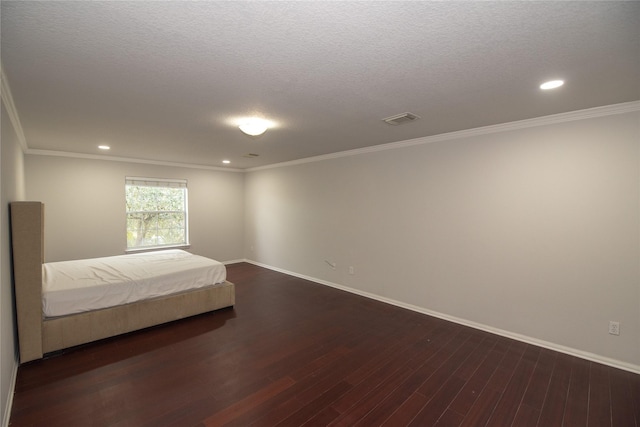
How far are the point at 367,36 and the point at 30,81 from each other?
2.44m

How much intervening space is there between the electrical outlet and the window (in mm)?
6786

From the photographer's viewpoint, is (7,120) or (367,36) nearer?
(367,36)

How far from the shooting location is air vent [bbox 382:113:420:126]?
2.83 metres

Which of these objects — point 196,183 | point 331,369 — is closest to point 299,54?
point 331,369

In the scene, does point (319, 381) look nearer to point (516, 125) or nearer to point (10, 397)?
point (10, 397)

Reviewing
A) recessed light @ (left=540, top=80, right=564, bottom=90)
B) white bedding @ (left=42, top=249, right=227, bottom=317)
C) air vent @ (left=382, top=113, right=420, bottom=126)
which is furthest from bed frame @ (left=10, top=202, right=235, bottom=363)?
recessed light @ (left=540, top=80, right=564, bottom=90)

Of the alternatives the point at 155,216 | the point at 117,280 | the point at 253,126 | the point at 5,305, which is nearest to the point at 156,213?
the point at 155,216

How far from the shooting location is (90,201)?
4949 mm

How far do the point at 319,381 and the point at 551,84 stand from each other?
300 centimetres

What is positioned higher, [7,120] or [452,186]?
[7,120]

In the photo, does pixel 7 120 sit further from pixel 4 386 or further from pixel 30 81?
pixel 4 386

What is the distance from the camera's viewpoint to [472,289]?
343 cm

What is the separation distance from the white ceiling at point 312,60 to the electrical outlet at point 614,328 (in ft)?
6.67

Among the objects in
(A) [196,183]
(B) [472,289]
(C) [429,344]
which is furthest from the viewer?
(A) [196,183]
